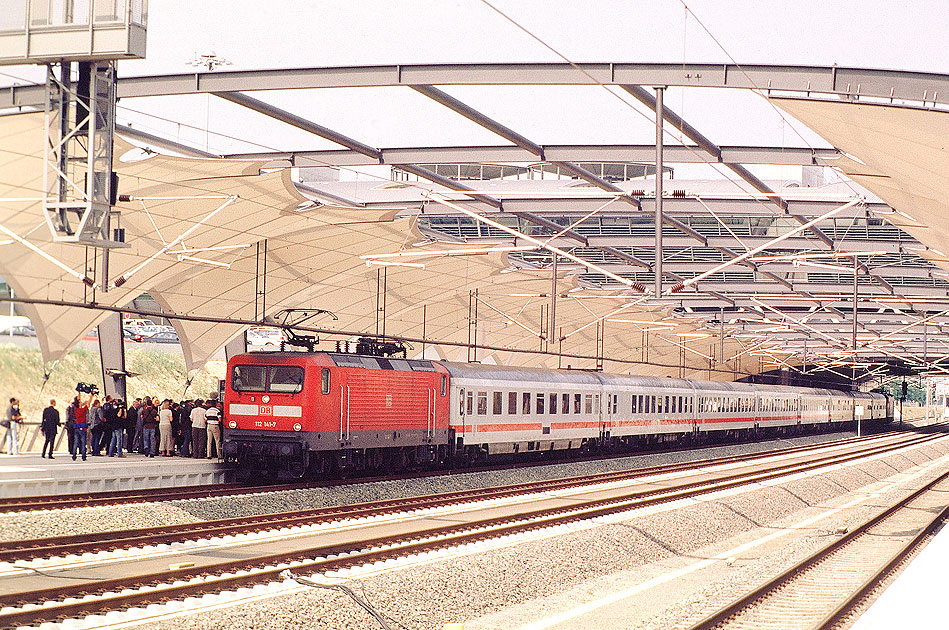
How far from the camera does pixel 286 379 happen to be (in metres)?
25.1

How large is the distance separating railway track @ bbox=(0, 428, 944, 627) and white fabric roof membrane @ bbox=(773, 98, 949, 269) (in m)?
9.02

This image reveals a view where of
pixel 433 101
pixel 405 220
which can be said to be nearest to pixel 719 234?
pixel 405 220

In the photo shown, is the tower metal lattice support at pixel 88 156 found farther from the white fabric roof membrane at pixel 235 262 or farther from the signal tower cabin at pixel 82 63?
the white fabric roof membrane at pixel 235 262

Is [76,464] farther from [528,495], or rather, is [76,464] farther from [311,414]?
[528,495]

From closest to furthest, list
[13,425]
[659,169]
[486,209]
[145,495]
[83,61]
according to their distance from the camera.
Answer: [83,61] → [659,169] → [145,495] → [13,425] → [486,209]

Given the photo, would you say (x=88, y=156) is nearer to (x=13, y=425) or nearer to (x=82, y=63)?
(x=82, y=63)

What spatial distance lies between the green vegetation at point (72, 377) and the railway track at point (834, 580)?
141 feet

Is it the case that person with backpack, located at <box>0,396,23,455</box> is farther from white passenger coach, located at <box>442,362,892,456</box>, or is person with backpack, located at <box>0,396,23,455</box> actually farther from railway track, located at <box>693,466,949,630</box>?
railway track, located at <box>693,466,949,630</box>

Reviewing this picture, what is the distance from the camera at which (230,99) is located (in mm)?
22281

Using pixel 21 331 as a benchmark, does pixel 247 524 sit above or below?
below

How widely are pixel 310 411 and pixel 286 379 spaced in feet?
3.58

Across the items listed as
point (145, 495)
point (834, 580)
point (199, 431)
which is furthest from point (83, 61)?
point (834, 580)

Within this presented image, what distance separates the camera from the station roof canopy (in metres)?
19.8

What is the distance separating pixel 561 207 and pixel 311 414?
14096 millimetres
